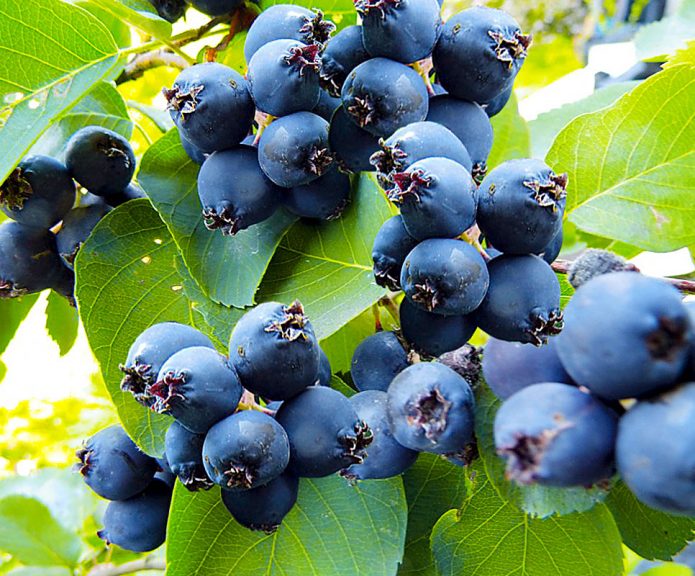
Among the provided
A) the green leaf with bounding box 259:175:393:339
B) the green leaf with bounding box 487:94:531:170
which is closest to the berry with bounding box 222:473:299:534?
the green leaf with bounding box 259:175:393:339

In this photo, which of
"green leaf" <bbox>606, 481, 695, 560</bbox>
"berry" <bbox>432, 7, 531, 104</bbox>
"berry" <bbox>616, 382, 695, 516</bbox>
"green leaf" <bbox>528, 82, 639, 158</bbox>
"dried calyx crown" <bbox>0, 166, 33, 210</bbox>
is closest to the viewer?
"berry" <bbox>616, 382, 695, 516</bbox>

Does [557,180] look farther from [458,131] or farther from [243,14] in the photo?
[243,14]

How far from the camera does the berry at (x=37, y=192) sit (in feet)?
2.92

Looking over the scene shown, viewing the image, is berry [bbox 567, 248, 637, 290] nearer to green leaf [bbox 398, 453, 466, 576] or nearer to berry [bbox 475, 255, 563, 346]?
berry [bbox 475, 255, 563, 346]

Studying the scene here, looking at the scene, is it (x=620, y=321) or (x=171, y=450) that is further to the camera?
(x=171, y=450)

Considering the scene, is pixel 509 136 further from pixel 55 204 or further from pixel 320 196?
pixel 55 204

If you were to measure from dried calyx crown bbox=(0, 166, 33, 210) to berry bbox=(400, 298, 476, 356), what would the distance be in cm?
52

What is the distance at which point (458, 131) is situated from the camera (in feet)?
2.31

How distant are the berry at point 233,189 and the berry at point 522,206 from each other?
0.25 meters

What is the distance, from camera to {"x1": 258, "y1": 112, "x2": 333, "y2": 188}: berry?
2.34ft

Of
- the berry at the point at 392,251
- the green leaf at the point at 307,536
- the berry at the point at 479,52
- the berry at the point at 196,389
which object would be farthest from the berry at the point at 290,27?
the green leaf at the point at 307,536

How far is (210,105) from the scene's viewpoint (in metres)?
0.72

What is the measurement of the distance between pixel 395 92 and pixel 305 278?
28 centimetres

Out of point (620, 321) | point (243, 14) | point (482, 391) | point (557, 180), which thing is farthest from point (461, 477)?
point (243, 14)
